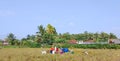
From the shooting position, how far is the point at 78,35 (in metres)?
116

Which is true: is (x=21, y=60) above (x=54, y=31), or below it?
below

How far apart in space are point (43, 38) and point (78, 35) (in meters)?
39.4

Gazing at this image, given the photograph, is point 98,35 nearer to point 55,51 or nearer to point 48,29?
point 48,29

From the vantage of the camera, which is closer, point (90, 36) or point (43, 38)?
point (43, 38)

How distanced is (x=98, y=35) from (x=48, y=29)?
2329cm

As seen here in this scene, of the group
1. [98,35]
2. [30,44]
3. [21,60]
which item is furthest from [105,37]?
[21,60]

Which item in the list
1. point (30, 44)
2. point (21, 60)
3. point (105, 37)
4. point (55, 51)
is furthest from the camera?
point (105, 37)

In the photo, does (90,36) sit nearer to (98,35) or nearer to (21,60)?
(98,35)

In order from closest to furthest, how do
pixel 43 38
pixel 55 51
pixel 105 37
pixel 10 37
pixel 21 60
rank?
pixel 21 60
pixel 55 51
pixel 43 38
pixel 10 37
pixel 105 37

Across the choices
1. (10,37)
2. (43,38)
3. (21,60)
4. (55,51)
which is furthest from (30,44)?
(21,60)

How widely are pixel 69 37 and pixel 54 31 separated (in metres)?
16.4

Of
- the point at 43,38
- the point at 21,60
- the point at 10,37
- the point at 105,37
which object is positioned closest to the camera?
the point at 21,60

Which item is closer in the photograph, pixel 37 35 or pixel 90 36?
pixel 37 35

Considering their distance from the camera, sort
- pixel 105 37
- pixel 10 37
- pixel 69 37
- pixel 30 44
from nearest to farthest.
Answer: pixel 30 44, pixel 10 37, pixel 105 37, pixel 69 37
